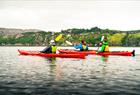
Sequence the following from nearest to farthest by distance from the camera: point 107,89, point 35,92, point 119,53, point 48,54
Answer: point 35,92 → point 107,89 → point 48,54 → point 119,53

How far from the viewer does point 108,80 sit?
22500 mm

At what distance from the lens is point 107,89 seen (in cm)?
1859

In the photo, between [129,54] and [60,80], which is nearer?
[60,80]

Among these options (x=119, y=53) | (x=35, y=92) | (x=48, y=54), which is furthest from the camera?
(x=119, y=53)

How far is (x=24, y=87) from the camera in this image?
19062mm

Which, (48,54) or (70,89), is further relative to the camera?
(48,54)

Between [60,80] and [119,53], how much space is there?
39.2 metres

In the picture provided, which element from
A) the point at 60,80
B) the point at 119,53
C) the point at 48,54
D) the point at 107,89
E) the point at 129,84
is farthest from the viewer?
the point at 119,53

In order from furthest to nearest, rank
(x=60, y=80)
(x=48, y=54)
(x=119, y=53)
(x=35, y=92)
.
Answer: (x=119, y=53)
(x=48, y=54)
(x=60, y=80)
(x=35, y=92)

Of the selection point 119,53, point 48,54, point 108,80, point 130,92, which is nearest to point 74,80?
point 108,80

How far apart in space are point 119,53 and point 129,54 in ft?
7.11

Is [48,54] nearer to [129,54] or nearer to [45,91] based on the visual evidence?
[129,54]

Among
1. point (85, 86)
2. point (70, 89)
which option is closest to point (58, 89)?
point (70, 89)

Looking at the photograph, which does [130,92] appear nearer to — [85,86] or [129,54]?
[85,86]
